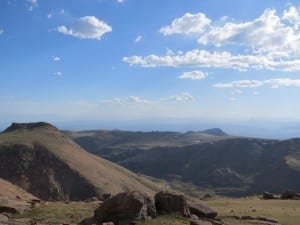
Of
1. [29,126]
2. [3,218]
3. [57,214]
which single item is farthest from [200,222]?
[29,126]

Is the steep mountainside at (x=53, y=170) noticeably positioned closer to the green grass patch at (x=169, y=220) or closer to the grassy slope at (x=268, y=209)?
the grassy slope at (x=268, y=209)

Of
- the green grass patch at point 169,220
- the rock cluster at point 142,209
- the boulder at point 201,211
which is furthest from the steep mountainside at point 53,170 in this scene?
the green grass patch at point 169,220

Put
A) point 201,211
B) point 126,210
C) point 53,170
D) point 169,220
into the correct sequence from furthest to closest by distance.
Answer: point 53,170 → point 201,211 → point 169,220 → point 126,210

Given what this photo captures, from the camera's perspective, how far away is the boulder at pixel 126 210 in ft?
93.9

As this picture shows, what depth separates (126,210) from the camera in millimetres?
28844

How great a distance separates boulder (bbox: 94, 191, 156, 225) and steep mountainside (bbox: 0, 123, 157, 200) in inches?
3388

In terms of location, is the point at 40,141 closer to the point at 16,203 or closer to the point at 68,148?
the point at 68,148

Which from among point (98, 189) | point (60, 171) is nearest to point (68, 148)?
point (60, 171)

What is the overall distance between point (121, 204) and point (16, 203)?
1048cm

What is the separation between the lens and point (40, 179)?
124 meters

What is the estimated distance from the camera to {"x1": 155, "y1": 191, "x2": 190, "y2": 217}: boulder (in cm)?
3039

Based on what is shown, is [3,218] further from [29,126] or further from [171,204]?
[29,126]

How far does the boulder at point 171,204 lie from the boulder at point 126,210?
40.8 inches

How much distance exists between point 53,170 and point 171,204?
102 metres
